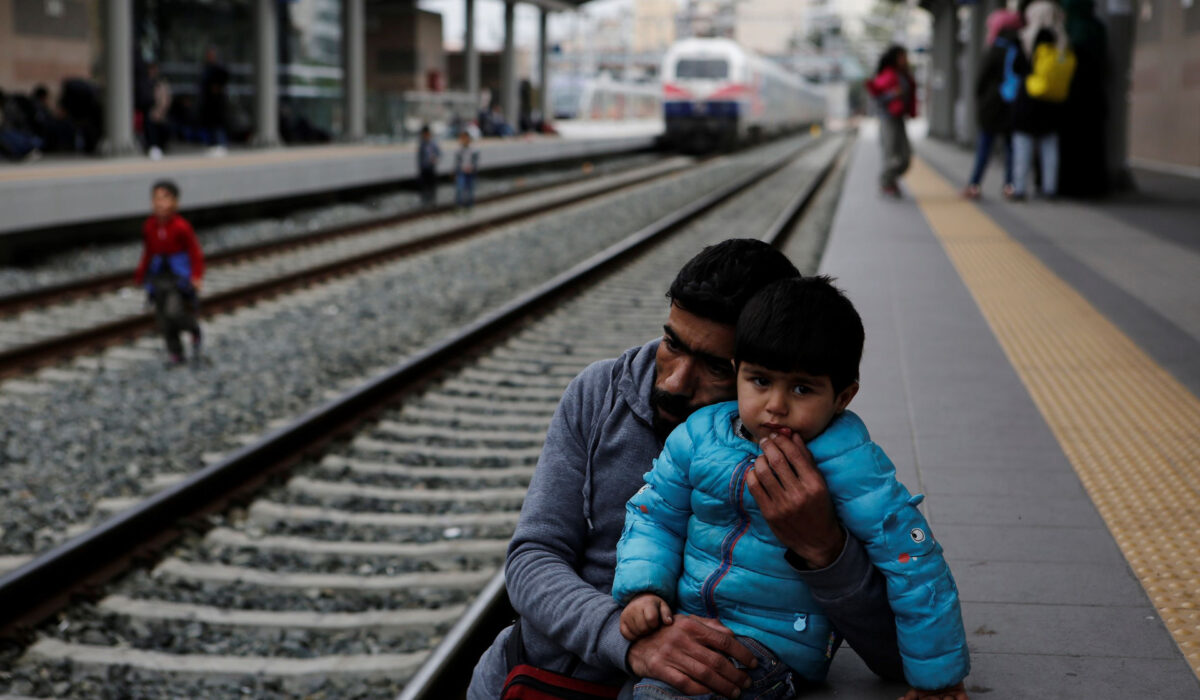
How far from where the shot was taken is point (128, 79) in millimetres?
18062

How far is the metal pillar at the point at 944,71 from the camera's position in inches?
1576

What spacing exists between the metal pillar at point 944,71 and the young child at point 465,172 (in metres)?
24.8

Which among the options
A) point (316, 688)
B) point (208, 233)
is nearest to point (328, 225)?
point (208, 233)

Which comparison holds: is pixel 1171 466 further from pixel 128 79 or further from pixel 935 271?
pixel 128 79

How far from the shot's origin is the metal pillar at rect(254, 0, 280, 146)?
22.5m

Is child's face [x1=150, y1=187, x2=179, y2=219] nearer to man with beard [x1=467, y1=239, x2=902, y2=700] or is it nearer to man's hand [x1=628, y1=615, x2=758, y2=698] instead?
man with beard [x1=467, y1=239, x2=902, y2=700]

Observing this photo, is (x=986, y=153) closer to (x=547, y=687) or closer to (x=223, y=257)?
(x=223, y=257)

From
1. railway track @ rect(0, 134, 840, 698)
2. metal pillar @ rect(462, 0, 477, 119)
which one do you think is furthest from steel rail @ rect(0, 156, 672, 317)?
metal pillar @ rect(462, 0, 477, 119)

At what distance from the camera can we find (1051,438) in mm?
4809

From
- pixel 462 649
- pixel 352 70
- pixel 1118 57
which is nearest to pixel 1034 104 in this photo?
pixel 1118 57

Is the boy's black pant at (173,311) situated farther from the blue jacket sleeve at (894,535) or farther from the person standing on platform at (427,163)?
the person standing on platform at (427,163)

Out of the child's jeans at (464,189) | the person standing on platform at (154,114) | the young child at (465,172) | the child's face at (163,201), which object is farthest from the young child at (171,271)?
the person standing on platform at (154,114)

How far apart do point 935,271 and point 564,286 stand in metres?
2.94

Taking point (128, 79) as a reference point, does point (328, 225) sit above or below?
below
